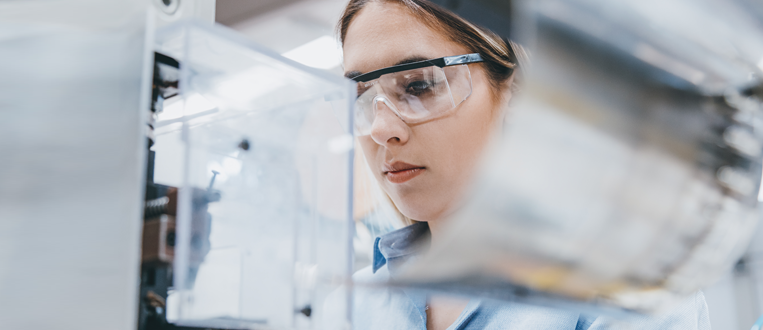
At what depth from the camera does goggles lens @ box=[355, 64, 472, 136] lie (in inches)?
23.8

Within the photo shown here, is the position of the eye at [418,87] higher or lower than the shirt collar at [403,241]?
higher

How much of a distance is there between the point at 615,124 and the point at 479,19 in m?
0.35

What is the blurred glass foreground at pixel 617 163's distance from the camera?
209 mm

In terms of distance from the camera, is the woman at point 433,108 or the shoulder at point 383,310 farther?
the shoulder at point 383,310

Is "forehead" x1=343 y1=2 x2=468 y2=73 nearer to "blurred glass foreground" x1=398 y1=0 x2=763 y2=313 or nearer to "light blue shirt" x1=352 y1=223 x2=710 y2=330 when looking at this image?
"light blue shirt" x1=352 y1=223 x2=710 y2=330

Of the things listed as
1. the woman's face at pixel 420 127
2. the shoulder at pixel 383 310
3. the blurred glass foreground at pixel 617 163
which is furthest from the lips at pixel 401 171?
the blurred glass foreground at pixel 617 163

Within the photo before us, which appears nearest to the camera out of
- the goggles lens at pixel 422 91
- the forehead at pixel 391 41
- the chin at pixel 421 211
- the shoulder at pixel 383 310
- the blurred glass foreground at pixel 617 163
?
the blurred glass foreground at pixel 617 163

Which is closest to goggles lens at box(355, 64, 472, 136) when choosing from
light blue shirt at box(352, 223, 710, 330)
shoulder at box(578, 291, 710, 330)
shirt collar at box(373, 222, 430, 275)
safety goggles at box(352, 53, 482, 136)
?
safety goggles at box(352, 53, 482, 136)

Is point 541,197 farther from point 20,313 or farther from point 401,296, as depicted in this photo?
point 401,296

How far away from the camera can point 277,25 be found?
80.0 inches

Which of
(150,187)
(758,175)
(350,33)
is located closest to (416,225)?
(350,33)

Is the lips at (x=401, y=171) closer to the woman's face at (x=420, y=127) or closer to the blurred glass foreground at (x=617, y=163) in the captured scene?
the woman's face at (x=420, y=127)

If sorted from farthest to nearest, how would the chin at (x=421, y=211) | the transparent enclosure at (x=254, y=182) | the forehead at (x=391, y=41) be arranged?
the chin at (x=421, y=211), the forehead at (x=391, y=41), the transparent enclosure at (x=254, y=182)

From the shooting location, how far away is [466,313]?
86 cm
